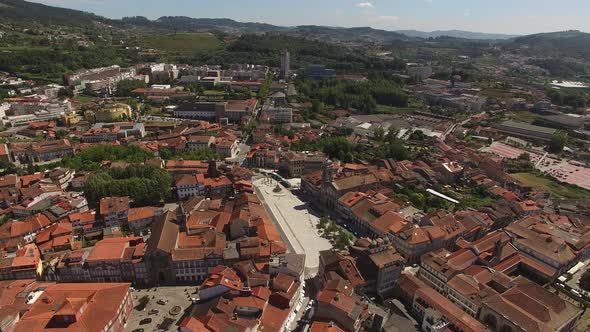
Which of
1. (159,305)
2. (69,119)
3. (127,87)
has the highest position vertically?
(127,87)

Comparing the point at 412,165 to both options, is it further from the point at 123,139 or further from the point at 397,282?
the point at 123,139

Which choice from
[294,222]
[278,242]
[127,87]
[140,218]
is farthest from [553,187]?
[127,87]

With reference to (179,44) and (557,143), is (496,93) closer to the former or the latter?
(557,143)

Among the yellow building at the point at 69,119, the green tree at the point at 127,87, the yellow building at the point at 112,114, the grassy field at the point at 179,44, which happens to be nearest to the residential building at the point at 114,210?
the yellow building at the point at 112,114

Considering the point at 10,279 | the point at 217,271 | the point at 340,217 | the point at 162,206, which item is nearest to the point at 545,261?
the point at 340,217

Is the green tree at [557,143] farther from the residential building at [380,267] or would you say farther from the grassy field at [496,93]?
the residential building at [380,267]
